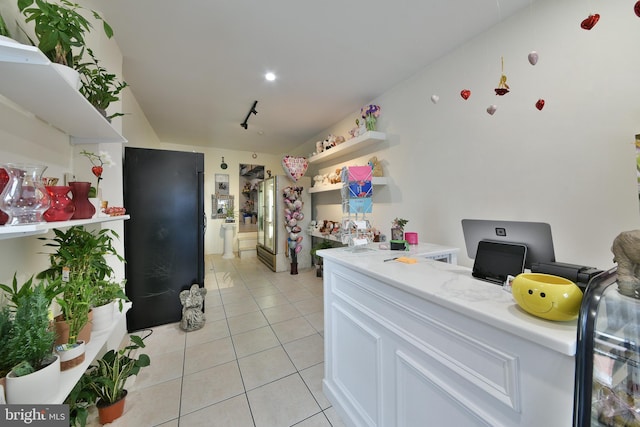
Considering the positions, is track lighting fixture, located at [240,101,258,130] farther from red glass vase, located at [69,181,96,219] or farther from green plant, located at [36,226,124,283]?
green plant, located at [36,226,124,283]

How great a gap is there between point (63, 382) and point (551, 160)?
2.91m

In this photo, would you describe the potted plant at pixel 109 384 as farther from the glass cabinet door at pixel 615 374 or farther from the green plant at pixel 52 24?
the glass cabinet door at pixel 615 374

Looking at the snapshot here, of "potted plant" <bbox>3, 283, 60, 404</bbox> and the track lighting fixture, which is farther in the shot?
the track lighting fixture

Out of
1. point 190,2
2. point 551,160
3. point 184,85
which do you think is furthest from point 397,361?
point 184,85

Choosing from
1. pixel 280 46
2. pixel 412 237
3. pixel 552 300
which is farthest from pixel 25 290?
pixel 280 46

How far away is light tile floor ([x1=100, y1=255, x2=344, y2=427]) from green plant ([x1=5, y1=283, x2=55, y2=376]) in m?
1.03

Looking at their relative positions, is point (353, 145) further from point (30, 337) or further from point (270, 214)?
point (30, 337)

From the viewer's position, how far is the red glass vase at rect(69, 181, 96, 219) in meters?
1.14

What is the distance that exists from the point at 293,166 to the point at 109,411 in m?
3.68

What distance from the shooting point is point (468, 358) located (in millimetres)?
772

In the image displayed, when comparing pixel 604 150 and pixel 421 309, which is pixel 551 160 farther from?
pixel 421 309

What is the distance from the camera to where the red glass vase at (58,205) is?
3.25 feet

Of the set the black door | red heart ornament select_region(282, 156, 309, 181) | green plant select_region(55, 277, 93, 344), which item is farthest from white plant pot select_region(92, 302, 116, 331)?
red heart ornament select_region(282, 156, 309, 181)

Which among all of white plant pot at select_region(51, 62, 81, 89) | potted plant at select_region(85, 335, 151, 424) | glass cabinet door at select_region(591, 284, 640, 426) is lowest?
potted plant at select_region(85, 335, 151, 424)
